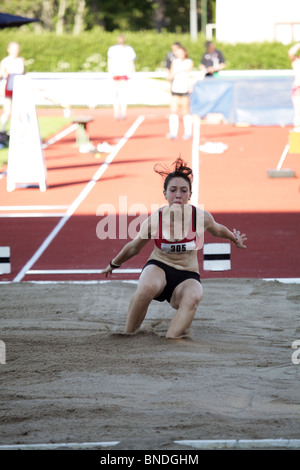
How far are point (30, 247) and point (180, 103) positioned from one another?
10.7m

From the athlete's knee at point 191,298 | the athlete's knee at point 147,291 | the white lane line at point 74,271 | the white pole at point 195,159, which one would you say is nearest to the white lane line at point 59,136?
the white pole at point 195,159

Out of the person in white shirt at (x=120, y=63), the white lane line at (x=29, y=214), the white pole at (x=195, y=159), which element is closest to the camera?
the white lane line at (x=29, y=214)

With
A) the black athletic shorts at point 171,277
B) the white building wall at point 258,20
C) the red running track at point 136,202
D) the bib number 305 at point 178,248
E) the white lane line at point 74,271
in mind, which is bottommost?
the white lane line at point 74,271

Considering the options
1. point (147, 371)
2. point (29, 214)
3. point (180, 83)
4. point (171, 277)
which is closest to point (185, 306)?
point (171, 277)

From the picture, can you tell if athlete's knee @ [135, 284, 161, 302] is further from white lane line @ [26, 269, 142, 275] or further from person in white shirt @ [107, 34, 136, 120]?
person in white shirt @ [107, 34, 136, 120]

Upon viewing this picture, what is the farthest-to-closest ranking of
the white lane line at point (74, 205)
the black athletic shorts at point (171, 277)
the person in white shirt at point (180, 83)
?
the person in white shirt at point (180, 83) < the white lane line at point (74, 205) < the black athletic shorts at point (171, 277)

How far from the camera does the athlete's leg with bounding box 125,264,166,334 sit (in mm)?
6457

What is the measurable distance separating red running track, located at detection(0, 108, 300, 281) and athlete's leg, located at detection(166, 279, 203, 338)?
2.70 meters

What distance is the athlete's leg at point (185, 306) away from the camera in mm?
6391

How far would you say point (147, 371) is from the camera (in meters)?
5.70

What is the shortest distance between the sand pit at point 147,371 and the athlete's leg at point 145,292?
0.41 ft

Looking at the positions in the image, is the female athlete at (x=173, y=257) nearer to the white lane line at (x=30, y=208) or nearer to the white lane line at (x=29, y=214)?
the white lane line at (x=29, y=214)
